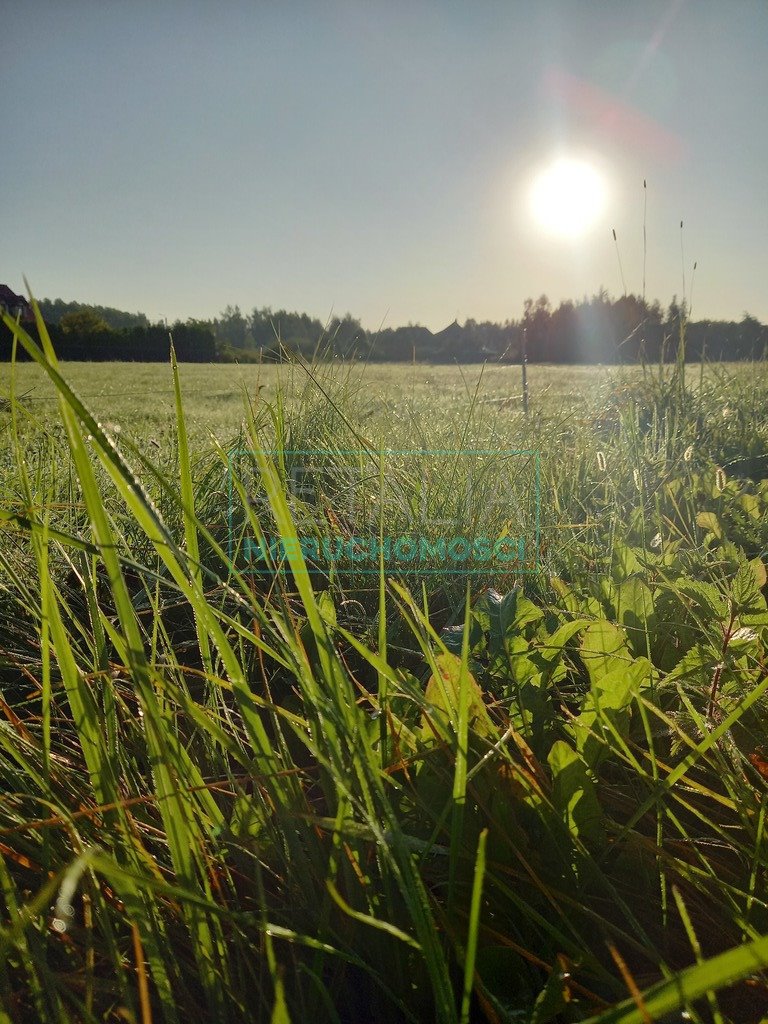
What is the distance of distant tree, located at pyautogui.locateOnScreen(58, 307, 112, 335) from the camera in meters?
27.3

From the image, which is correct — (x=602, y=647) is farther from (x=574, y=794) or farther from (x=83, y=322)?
(x=83, y=322)

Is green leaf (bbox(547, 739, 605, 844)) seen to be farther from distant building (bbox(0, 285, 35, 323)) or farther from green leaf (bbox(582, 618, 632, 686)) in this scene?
distant building (bbox(0, 285, 35, 323))

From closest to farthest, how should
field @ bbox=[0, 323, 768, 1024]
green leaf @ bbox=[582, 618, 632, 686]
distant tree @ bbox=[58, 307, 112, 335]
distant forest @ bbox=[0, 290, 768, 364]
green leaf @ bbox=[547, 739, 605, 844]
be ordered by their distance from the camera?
field @ bbox=[0, 323, 768, 1024] → green leaf @ bbox=[547, 739, 605, 844] → green leaf @ bbox=[582, 618, 632, 686] → distant forest @ bbox=[0, 290, 768, 364] → distant tree @ bbox=[58, 307, 112, 335]

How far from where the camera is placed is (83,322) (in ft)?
90.7

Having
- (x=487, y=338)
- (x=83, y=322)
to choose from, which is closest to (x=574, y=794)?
(x=487, y=338)

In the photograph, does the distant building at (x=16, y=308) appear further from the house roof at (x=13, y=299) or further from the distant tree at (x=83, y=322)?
the distant tree at (x=83, y=322)

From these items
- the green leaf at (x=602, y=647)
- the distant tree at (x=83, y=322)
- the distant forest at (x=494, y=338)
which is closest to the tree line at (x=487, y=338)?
the distant forest at (x=494, y=338)

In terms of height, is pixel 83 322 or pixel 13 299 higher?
pixel 83 322

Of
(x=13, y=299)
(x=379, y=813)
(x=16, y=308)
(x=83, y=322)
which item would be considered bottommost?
(x=379, y=813)

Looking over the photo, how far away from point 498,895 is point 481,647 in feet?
1.30

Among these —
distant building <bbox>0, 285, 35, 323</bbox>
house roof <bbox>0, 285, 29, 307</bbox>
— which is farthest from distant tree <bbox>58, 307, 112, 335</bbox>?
distant building <bbox>0, 285, 35, 323</bbox>

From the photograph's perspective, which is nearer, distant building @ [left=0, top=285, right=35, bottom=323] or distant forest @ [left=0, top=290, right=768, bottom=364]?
Answer: distant building @ [left=0, top=285, right=35, bottom=323]

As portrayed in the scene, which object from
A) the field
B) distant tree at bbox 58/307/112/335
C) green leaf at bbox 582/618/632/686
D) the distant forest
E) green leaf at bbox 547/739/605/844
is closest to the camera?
the field

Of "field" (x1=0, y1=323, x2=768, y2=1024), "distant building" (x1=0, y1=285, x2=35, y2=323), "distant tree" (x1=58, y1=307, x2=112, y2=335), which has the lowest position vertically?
"field" (x1=0, y1=323, x2=768, y2=1024)
